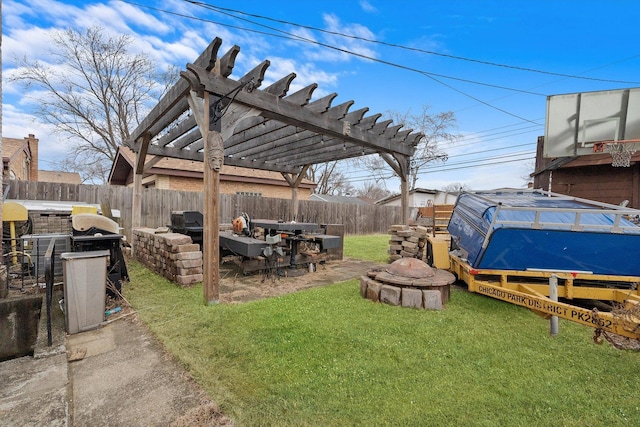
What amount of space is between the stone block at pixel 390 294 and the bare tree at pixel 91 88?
70.4ft

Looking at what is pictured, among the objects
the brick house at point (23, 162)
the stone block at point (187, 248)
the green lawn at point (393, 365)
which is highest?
the brick house at point (23, 162)

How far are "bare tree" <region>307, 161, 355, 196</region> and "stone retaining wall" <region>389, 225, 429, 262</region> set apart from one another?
22.7m

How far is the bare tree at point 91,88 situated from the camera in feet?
52.5

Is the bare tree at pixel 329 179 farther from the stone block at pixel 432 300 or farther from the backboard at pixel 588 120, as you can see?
the stone block at pixel 432 300

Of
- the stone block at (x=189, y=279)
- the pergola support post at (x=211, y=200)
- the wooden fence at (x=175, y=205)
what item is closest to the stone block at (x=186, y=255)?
the stone block at (x=189, y=279)

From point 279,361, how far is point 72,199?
972cm

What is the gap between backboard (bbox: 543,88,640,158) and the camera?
673cm

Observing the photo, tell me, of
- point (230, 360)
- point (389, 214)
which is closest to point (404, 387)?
point (230, 360)

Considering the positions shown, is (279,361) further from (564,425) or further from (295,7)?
(295,7)

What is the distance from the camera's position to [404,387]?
2.12m

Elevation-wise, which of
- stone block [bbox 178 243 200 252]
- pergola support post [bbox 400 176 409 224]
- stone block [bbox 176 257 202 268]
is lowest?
stone block [bbox 176 257 202 268]

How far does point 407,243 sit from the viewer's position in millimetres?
7223

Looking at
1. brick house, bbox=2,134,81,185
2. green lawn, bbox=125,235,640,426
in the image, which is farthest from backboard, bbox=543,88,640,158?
brick house, bbox=2,134,81,185

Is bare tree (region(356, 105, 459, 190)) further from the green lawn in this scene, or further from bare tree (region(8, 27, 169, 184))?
the green lawn
